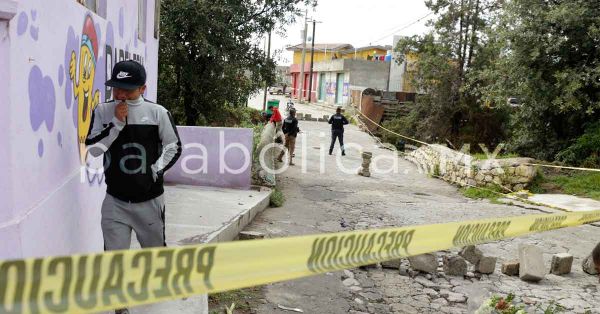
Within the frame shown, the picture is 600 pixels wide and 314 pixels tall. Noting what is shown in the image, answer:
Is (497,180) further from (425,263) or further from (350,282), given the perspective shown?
(350,282)

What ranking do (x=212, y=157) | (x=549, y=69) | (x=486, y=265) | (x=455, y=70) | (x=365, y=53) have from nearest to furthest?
(x=486, y=265)
(x=212, y=157)
(x=549, y=69)
(x=455, y=70)
(x=365, y=53)

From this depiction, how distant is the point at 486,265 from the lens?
5.77 meters

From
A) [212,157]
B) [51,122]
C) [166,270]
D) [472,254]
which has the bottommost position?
[472,254]

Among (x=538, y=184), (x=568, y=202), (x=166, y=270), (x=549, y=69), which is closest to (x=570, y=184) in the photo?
(x=538, y=184)

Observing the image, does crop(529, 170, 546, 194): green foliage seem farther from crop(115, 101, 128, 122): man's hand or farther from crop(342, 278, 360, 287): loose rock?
crop(115, 101, 128, 122): man's hand

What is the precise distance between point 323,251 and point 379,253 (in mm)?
427

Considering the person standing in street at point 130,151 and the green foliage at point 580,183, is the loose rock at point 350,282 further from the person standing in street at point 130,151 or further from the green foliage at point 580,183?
the green foliage at point 580,183

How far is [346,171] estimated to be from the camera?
14.6m

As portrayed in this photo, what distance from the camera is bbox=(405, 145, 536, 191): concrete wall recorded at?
11.8 metres

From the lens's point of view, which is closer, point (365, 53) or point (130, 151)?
point (130, 151)

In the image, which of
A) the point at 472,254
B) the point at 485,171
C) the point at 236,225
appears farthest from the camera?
→ the point at 485,171

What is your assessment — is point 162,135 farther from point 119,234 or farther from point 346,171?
point 346,171

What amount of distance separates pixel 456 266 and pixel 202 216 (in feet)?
10.3

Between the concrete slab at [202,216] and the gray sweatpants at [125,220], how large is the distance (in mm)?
622
